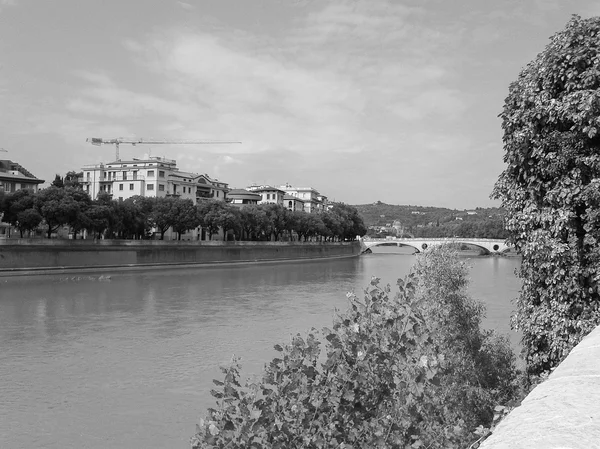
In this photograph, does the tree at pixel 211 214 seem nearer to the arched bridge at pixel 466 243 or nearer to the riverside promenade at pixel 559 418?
the arched bridge at pixel 466 243

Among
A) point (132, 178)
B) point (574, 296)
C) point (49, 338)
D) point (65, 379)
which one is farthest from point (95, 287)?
point (132, 178)

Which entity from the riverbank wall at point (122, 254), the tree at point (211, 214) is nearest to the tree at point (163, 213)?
the riverbank wall at point (122, 254)

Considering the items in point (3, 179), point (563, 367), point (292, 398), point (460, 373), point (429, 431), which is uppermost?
point (3, 179)

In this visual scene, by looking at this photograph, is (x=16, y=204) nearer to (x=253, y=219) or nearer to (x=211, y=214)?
(x=211, y=214)

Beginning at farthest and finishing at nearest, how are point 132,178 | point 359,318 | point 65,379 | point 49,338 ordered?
point 132,178
point 49,338
point 65,379
point 359,318

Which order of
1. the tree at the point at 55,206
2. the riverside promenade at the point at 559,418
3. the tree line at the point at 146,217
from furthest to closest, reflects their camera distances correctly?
the tree line at the point at 146,217, the tree at the point at 55,206, the riverside promenade at the point at 559,418

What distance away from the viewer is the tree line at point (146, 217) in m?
39.6

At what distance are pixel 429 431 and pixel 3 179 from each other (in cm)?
5792

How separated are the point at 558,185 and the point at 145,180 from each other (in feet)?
215

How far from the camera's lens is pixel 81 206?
41.7m

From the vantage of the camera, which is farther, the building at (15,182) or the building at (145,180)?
the building at (145,180)

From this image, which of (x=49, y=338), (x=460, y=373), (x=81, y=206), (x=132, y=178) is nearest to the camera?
(x=460, y=373)

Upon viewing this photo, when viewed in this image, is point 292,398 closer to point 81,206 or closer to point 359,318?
point 359,318

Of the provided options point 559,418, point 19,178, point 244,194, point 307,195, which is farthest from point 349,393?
point 307,195
